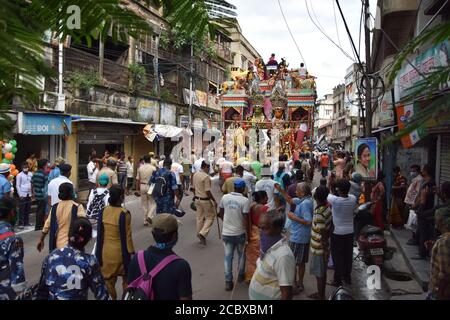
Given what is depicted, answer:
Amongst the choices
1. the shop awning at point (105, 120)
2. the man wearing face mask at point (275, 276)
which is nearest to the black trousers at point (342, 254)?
the man wearing face mask at point (275, 276)

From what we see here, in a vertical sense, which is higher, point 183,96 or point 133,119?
point 183,96

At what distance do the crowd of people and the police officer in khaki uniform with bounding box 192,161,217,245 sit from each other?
0.07ft

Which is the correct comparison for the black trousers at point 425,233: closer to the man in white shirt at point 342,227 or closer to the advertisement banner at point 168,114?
the man in white shirt at point 342,227

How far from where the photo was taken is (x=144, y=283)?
110 inches

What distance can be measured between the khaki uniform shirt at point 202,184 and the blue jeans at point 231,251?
216cm

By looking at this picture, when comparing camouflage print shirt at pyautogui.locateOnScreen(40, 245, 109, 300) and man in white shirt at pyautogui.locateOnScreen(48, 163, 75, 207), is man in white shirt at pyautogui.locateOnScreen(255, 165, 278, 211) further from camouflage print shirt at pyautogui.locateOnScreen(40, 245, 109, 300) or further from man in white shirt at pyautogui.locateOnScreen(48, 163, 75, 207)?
camouflage print shirt at pyautogui.locateOnScreen(40, 245, 109, 300)

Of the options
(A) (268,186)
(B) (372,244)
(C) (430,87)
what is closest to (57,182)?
(A) (268,186)

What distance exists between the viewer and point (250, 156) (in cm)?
1727

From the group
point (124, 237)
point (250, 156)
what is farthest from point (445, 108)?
point (250, 156)

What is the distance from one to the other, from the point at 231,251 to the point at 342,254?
1.60 m

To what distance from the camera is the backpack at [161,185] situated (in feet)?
29.7

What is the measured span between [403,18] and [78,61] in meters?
10.2

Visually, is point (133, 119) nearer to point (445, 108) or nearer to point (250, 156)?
point (250, 156)

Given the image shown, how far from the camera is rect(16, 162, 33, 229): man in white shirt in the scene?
959 centimetres
